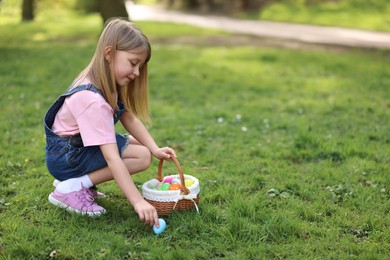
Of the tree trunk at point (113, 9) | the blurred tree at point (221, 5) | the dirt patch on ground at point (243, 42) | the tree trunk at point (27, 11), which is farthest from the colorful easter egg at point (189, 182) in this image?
the blurred tree at point (221, 5)

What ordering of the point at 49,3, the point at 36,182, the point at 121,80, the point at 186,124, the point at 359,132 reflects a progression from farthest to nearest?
the point at 49,3 → the point at 186,124 → the point at 359,132 → the point at 36,182 → the point at 121,80

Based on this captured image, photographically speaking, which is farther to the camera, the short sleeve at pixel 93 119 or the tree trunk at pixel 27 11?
the tree trunk at pixel 27 11

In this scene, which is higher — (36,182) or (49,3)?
(36,182)

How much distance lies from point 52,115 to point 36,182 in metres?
0.82

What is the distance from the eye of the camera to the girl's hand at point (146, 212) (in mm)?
2912

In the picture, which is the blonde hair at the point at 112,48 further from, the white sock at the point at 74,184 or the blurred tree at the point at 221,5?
the blurred tree at the point at 221,5

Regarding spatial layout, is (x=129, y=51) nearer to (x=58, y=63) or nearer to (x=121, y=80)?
(x=121, y=80)

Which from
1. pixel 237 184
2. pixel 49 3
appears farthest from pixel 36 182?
pixel 49 3

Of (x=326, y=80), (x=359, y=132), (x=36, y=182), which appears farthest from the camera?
(x=326, y=80)

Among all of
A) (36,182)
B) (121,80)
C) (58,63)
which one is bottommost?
(58,63)

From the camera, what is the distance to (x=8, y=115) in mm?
5906

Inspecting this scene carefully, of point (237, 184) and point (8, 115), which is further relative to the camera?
point (8, 115)

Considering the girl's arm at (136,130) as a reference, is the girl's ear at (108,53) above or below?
above

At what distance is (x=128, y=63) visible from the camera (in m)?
3.14
